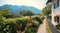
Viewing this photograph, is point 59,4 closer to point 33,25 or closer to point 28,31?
point 33,25

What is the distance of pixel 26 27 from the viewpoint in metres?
18.5

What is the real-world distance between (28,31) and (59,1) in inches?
351

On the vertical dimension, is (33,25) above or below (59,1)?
below

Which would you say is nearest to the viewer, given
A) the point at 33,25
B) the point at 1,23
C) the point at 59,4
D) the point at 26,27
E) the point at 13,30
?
the point at 1,23

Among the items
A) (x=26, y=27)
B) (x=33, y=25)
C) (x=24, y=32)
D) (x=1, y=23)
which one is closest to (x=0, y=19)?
(x=1, y=23)

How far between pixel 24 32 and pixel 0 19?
565 cm

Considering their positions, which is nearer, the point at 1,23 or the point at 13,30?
the point at 1,23

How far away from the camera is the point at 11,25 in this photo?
1301 cm

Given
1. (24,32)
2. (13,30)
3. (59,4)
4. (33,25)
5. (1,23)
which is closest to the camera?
(1,23)

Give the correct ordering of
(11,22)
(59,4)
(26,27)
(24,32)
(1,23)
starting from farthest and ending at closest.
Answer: (59,4) → (26,27) → (24,32) → (11,22) → (1,23)

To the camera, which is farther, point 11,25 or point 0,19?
point 11,25

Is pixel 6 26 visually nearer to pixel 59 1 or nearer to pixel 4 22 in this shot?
pixel 4 22

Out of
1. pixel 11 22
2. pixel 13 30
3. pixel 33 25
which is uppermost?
pixel 11 22

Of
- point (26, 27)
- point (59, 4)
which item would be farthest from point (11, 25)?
point (59, 4)
